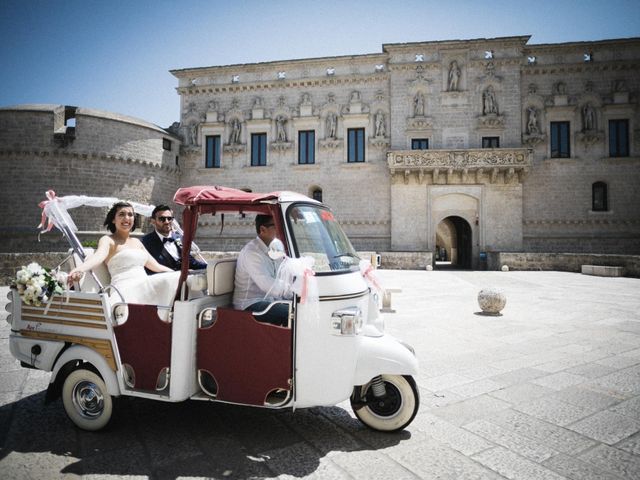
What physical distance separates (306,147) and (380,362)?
82.6ft

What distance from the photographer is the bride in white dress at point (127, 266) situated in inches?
135

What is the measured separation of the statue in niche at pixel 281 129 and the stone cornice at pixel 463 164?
331 inches

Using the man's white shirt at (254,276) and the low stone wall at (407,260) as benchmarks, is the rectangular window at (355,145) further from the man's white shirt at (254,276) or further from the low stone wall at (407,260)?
the man's white shirt at (254,276)

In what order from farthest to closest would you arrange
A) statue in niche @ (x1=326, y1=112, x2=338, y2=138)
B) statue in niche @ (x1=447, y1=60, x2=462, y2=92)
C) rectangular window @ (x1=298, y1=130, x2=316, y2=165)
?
1. rectangular window @ (x1=298, y1=130, x2=316, y2=165)
2. statue in niche @ (x1=326, y1=112, x2=338, y2=138)
3. statue in niche @ (x1=447, y1=60, x2=462, y2=92)


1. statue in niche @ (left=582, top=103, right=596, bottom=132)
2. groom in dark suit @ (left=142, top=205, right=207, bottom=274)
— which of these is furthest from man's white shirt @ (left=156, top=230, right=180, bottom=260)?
statue in niche @ (left=582, top=103, right=596, bottom=132)

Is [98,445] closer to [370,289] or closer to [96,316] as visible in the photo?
[96,316]

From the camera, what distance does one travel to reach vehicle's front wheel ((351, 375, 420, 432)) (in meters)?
2.97

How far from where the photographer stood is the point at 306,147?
26.6m

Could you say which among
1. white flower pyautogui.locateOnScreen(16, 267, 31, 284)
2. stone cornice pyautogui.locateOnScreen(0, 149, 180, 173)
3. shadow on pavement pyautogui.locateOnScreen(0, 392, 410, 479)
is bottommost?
shadow on pavement pyautogui.locateOnScreen(0, 392, 410, 479)

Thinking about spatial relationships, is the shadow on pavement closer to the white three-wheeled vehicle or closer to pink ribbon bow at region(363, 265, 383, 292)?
the white three-wheeled vehicle

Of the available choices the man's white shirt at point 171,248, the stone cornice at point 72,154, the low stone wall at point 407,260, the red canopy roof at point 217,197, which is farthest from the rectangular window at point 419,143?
the red canopy roof at point 217,197

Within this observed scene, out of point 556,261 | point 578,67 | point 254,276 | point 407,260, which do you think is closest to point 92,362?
point 254,276

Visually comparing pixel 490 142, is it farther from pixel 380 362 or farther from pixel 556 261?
pixel 380 362

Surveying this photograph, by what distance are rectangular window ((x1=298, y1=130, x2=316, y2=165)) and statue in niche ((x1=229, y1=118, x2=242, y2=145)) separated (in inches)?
197
